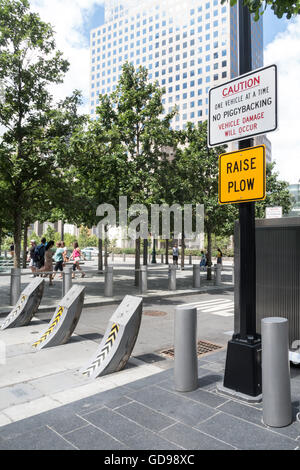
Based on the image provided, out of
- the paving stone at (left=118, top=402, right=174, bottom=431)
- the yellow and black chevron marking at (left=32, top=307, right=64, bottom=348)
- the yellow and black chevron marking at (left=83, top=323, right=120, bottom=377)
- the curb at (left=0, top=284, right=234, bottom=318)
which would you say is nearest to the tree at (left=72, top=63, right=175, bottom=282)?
the curb at (left=0, top=284, right=234, bottom=318)

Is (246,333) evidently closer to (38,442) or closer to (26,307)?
(38,442)

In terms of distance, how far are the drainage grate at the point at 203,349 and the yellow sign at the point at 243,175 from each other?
3.12 m

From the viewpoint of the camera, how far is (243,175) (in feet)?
13.7

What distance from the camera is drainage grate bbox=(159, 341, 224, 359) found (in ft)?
20.2

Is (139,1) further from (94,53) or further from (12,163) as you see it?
(12,163)

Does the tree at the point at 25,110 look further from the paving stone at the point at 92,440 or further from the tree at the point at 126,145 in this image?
the paving stone at the point at 92,440

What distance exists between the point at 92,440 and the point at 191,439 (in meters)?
0.87

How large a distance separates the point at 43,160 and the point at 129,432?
9.79 metres

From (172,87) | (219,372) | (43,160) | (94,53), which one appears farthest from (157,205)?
(94,53)

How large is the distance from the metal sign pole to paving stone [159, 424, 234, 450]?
3.36 feet

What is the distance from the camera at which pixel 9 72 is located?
11.5 m

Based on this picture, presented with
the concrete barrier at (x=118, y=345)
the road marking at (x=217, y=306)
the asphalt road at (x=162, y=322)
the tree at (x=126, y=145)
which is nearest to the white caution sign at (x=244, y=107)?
the concrete barrier at (x=118, y=345)

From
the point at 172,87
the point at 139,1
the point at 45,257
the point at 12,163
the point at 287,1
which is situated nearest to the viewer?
the point at 287,1
